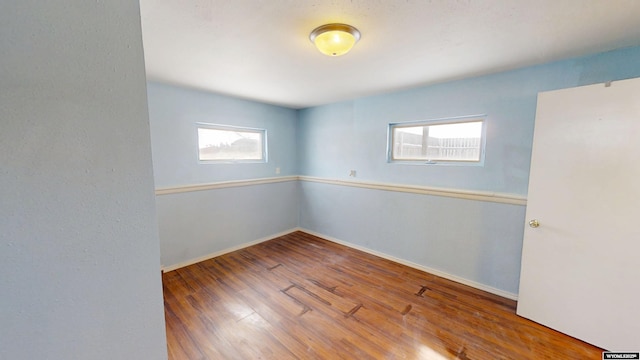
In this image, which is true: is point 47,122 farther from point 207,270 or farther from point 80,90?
point 207,270

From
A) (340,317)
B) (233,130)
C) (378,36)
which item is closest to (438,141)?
(378,36)

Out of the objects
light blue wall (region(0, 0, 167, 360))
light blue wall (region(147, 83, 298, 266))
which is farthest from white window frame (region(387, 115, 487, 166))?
light blue wall (region(0, 0, 167, 360))

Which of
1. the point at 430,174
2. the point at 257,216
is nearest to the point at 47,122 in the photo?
the point at 430,174

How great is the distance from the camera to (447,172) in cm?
264

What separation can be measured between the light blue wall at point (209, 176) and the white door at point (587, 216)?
124 inches

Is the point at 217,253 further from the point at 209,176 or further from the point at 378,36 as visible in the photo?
the point at 378,36

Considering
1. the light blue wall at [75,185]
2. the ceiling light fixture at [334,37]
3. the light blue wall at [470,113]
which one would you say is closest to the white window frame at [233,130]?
the light blue wall at [470,113]

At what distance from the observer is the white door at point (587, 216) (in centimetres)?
158

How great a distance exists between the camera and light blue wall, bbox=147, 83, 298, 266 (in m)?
2.75

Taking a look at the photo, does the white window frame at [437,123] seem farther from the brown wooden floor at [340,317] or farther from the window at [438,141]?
the brown wooden floor at [340,317]

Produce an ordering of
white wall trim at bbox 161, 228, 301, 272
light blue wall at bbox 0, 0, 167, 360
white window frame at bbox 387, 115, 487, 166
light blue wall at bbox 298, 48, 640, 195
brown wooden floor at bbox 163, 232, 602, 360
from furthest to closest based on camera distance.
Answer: white wall trim at bbox 161, 228, 301, 272 → white window frame at bbox 387, 115, 487, 166 → light blue wall at bbox 298, 48, 640, 195 → brown wooden floor at bbox 163, 232, 602, 360 → light blue wall at bbox 0, 0, 167, 360

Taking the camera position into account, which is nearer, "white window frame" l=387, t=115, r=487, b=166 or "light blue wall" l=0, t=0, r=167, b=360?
"light blue wall" l=0, t=0, r=167, b=360

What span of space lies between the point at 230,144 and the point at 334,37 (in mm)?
2398

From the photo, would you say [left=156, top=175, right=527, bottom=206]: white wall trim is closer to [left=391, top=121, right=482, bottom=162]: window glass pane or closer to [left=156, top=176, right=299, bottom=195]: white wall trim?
[left=156, top=176, right=299, bottom=195]: white wall trim
